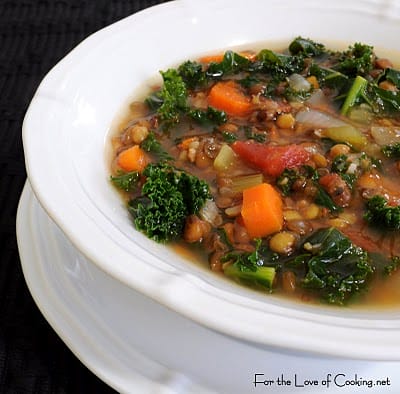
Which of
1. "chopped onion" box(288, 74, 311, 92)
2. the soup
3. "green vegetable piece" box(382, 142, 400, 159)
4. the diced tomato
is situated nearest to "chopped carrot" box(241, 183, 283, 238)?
the soup

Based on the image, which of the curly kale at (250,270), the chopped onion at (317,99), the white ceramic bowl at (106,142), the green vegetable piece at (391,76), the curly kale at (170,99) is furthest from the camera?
the green vegetable piece at (391,76)

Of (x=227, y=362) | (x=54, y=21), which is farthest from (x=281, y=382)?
(x=54, y=21)

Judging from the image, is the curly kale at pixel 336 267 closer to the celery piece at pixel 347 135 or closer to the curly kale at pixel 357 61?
the celery piece at pixel 347 135

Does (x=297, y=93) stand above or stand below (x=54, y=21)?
above

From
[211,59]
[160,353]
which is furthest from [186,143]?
[160,353]

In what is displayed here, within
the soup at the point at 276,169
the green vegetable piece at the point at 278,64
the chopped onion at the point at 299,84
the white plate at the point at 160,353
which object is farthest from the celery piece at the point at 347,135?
the white plate at the point at 160,353

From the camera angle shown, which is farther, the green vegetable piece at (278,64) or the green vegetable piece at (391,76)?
the green vegetable piece at (278,64)

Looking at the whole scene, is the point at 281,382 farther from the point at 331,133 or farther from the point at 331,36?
the point at 331,36

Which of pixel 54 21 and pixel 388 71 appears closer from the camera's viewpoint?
pixel 388 71
